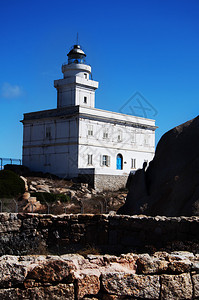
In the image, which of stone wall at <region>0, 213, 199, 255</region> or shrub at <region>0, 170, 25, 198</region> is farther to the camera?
shrub at <region>0, 170, 25, 198</region>

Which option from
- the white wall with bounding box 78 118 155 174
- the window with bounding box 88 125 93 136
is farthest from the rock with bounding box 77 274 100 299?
the window with bounding box 88 125 93 136

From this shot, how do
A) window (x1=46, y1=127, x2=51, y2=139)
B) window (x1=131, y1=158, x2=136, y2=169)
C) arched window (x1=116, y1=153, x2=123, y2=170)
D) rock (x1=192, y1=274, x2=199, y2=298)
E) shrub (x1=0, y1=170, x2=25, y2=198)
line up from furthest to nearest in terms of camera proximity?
window (x1=131, y1=158, x2=136, y2=169), arched window (x1=116, y1=153, x2=123, y2=170), window (x1=46, y1=127, x2=51, y2=139), shrub (x1=0, y1=170, x2=25, y2=198), rock (x1=192, y1=274, x2=199, y2=298)

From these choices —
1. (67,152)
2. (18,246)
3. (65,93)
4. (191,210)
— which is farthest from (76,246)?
(65,93)

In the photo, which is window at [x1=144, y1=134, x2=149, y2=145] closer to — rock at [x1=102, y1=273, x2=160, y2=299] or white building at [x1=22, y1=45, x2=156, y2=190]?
white building at [x1=22, y1=45, x2=156, y2=190]

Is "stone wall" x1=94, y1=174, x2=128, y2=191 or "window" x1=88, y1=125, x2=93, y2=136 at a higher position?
"window" x1=88, y1=125, x2=93, y2=136

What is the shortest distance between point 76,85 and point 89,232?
36.0 metres

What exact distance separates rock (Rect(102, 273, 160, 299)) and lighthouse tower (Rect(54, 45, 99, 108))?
3959 cm

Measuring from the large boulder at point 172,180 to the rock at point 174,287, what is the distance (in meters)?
5.66

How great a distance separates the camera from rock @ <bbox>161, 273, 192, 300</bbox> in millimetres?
4938

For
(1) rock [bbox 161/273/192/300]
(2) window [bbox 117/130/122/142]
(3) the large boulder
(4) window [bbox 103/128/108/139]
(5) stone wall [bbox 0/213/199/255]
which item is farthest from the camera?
(2) window [bbox 117/130/122/142]

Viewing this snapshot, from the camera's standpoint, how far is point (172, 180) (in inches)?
471

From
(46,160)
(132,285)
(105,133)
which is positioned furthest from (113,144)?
(132,285)

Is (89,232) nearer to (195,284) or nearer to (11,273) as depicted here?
(195,284)

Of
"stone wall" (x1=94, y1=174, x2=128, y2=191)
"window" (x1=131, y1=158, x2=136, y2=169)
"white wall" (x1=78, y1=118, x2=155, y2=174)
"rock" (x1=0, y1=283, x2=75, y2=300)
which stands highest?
"white wall" (x1=78, y1=118, x2=155, y2=174)
